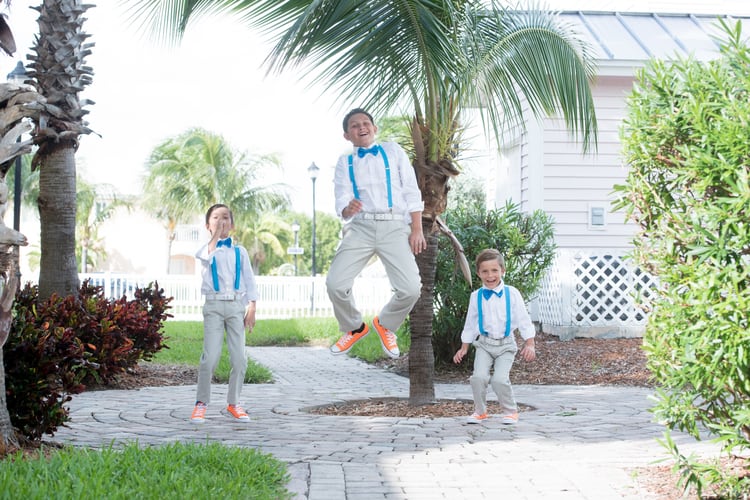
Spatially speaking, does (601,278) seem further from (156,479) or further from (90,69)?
(156,479)

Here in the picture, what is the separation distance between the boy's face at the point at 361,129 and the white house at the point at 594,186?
7.54 meters

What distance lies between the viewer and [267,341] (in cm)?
1839

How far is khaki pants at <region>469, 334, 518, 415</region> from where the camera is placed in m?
6.95

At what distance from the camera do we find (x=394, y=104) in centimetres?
806

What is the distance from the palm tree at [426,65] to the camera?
730 cm

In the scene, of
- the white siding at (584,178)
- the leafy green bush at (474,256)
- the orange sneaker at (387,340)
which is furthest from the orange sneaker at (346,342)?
the white siding at (584,178)

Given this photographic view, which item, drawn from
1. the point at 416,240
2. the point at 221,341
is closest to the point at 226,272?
the point at 221,341

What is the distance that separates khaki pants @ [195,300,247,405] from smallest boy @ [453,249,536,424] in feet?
6.03

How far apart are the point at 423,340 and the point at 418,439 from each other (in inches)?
76.5

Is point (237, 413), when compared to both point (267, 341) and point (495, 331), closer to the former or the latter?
point (495, 331)

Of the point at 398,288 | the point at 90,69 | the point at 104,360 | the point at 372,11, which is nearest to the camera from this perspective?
the point at 398,288

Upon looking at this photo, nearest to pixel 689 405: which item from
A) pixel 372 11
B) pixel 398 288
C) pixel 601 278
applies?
pixel 398 288

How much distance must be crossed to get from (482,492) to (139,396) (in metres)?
5.41

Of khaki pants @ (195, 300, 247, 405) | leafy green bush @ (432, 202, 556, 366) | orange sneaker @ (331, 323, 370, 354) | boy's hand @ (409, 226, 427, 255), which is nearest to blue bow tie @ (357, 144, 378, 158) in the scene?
boy's hand @ (409, 226, 427, 255)
